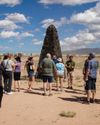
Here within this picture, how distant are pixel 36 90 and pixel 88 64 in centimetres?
474

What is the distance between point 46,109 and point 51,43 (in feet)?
36.3

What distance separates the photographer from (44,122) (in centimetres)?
1331

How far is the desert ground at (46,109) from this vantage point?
13.5 m

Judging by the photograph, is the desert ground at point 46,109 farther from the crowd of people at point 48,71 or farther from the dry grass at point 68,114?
the crowd of people at point 48,71

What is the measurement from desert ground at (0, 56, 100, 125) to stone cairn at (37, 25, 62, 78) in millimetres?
6529

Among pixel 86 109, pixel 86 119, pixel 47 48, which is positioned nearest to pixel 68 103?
pixel 86 109

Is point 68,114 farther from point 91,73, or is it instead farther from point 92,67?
point 92,67

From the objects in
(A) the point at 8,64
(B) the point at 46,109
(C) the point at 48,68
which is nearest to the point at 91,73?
(C) the point at 48,68

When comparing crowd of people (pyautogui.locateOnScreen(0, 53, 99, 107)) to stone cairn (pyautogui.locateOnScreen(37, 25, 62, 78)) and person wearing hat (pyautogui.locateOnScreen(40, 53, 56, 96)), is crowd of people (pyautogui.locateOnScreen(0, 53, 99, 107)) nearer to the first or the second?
person wearing hat (pyautogui.locateOnScreen(40, 53, 56, 96))

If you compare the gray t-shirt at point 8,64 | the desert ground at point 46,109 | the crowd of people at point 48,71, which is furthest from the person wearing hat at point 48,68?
the gray t-shirt at point 8,64

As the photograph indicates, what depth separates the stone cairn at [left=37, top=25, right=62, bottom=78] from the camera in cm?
2577

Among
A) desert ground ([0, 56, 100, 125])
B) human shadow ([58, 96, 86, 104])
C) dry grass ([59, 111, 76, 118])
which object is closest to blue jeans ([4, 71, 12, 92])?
desert ground ([0, 56, 100, 125])

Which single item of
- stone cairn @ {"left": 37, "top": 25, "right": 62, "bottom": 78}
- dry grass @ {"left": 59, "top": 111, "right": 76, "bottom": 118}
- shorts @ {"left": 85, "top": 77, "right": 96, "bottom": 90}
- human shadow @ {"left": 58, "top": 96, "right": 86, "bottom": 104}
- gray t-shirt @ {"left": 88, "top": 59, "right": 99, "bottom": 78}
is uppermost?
stone cairn @ {"left": 37, "top": 25, "right": 62, "bottom": 78}

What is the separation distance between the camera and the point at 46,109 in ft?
50.2
